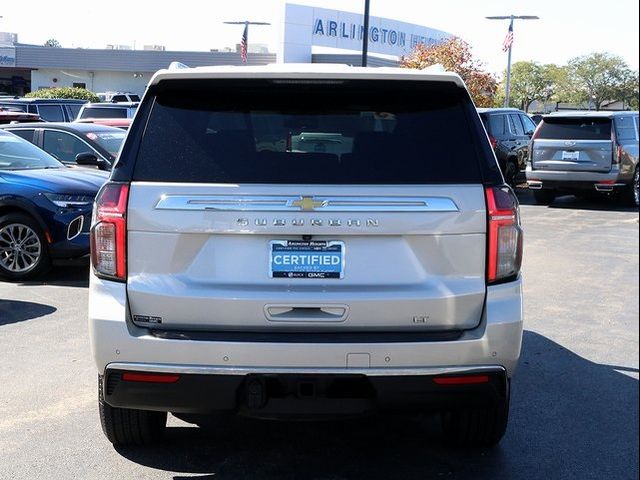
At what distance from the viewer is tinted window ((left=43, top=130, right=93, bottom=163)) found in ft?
40.9

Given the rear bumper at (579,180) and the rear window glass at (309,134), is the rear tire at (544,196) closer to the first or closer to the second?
the rear bumper at (579,180)

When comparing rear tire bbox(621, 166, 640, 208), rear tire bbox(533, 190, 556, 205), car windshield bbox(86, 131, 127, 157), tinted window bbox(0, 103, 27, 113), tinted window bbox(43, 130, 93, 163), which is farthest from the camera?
tinted window bbox(0, 103, 27, 113)

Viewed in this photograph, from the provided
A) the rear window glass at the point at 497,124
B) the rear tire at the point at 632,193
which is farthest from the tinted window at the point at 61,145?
the rear tire at the point at 632,193

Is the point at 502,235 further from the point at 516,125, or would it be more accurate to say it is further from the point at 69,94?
the point at 69,94

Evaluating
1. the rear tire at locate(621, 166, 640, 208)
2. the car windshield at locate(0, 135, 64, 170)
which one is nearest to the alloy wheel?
the car windshield at locate(0, 135, 64, 170)

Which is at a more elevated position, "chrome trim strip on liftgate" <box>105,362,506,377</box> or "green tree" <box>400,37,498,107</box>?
"green tree" <box>400,37,498,107</box>

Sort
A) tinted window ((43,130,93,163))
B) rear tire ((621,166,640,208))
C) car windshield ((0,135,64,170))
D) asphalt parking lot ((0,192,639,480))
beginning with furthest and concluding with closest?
1. rear tire ((621,166,640,208))
2. tinted window ((43,130,93,163))
3. car windshield ((0,135,64,170))
4. asphalt parking lot ((0,192,639,480))

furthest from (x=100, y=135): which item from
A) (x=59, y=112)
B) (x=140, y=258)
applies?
(x=59, y=112)

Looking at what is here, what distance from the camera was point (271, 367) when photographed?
3.55 meters

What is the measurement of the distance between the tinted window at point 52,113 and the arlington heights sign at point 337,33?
24678 millimetres

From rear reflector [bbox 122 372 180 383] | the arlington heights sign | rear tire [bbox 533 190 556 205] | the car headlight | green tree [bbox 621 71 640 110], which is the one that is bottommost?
rear tire [bbox 533 190 556 205]

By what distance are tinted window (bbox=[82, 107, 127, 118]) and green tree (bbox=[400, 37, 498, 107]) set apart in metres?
14.1

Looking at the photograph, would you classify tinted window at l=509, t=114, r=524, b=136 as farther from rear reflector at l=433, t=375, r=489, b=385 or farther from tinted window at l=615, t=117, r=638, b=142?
rear reflector at l=433, t=375, r=489, b=385

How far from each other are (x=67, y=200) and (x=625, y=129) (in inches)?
473
